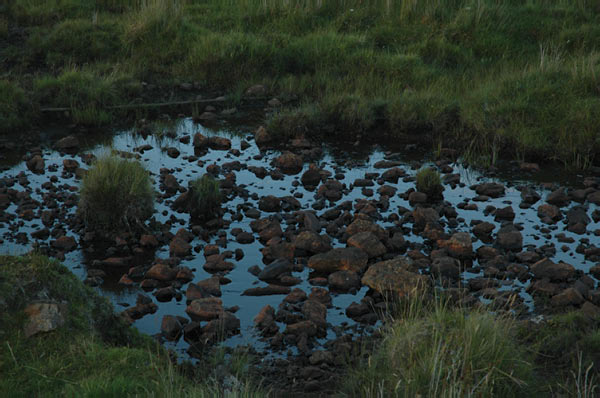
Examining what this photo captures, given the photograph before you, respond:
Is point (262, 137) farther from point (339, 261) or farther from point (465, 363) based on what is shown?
point (465, 363)

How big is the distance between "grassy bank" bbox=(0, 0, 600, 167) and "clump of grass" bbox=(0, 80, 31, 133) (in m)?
0.02

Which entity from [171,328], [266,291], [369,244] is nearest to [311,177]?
[369,244]

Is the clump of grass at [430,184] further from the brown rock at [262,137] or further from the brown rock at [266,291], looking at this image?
the brown rock at [266,291]

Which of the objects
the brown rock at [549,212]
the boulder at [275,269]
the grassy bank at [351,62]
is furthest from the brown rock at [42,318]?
the grassy bank at [351,62]

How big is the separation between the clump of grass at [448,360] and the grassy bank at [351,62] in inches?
192

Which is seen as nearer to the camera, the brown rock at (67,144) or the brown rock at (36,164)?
the brown rock at (36,164)

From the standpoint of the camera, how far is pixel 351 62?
1132 centimetres

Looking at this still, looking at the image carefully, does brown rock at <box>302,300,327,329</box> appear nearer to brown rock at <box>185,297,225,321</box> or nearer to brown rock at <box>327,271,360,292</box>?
brown rock at <box>327,271,360,292</box>

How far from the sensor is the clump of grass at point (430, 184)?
25.9 ft

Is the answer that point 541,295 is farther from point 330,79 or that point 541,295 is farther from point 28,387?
point 330,79

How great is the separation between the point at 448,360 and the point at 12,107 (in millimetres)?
7481

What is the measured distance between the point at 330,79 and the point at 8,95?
4.34 m

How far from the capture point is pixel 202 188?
24.4ft

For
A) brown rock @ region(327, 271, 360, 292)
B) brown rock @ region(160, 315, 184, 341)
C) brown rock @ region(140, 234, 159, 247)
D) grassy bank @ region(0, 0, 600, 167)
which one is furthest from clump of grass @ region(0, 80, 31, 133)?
brown rock @ region(327, 271, 360, 292)
